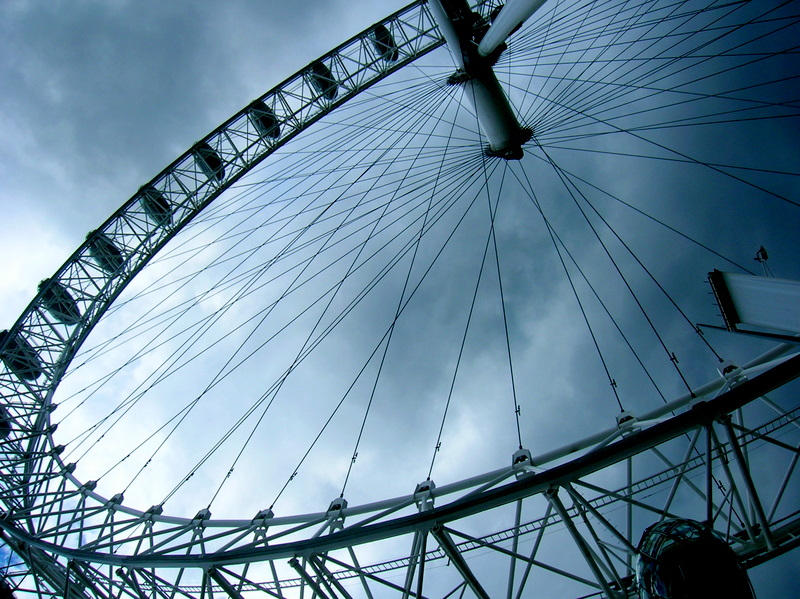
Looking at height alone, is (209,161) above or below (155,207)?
above

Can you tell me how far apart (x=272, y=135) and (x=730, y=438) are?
2421cm

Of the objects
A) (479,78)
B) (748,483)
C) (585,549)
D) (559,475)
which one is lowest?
(585,549)

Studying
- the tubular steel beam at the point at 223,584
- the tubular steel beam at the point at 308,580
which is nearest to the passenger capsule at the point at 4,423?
the tubular steel beam at the point at 223,584

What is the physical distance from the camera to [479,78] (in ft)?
58.2

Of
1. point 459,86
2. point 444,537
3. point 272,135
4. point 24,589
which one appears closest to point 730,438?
point 444,537

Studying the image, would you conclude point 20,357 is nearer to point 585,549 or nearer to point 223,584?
point 223,584

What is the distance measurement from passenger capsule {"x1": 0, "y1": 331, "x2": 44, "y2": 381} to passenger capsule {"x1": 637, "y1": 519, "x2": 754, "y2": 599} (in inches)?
1073

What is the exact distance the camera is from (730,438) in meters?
8.73

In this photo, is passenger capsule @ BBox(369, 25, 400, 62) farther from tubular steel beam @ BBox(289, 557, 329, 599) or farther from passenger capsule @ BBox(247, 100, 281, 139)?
tubular steel beam @ BBox(289, 557, 329, 599)

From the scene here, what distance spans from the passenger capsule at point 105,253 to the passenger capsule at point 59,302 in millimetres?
2234

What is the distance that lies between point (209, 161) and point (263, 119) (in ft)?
11.9

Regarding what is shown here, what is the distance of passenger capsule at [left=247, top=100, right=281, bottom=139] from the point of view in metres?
25.8

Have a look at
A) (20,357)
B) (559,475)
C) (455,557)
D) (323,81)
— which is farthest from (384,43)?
(455,557)

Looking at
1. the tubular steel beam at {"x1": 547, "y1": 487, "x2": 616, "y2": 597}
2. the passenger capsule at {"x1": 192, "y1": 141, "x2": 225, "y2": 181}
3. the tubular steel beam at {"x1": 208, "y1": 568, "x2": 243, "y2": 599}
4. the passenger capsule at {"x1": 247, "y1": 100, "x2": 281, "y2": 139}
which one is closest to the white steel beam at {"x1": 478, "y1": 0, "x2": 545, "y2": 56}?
the tubular steel beam at {"x1": 547, "y1": 487, "x2": 616, "y2": 597}
